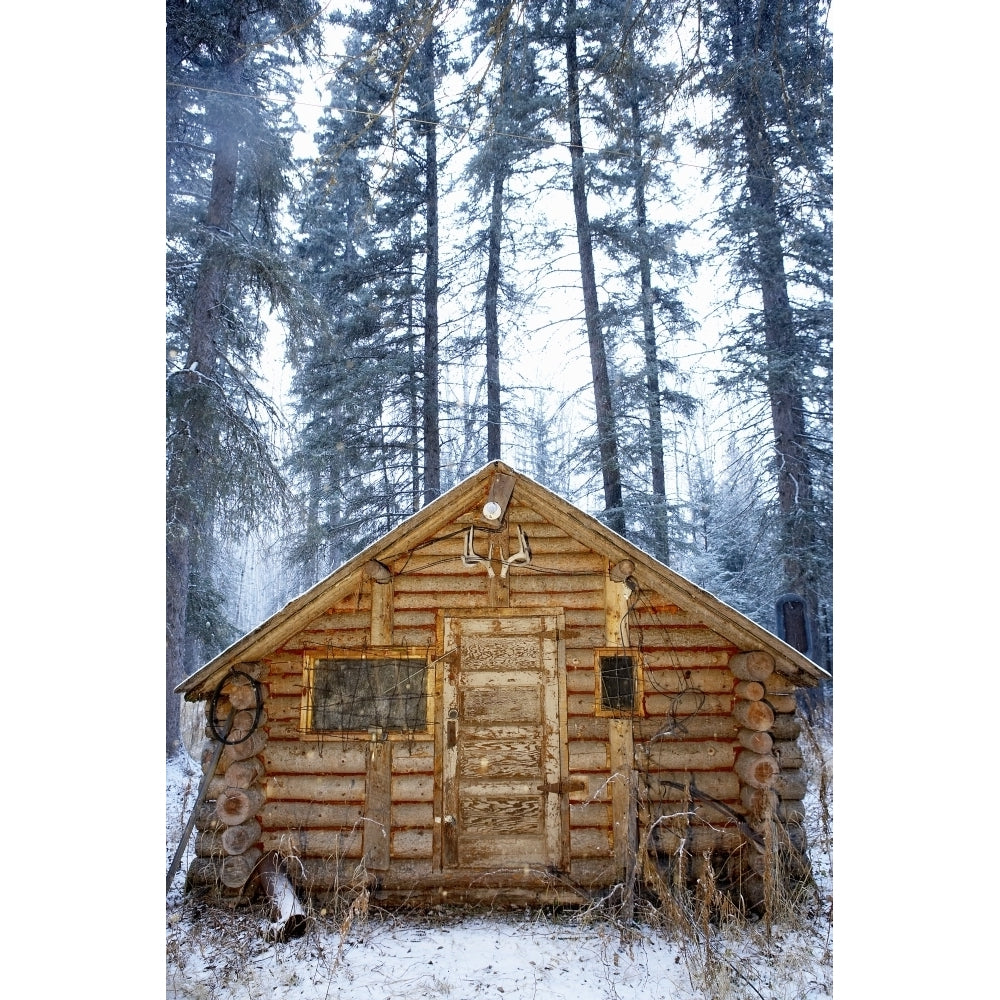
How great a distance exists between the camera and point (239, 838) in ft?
14.7

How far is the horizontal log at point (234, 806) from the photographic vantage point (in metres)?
4.47

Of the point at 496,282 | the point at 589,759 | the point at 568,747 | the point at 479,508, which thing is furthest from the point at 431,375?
the point at 589,759

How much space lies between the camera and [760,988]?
330 cm

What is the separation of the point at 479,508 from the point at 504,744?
1.83 meters

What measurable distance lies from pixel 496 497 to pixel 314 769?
2.50m

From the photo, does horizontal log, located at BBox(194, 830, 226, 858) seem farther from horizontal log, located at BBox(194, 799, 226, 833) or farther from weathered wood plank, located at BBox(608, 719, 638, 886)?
weathered wood plank, located at BBox(608, 719, 638, 886)

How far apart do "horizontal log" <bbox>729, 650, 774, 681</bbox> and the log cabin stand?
11mm

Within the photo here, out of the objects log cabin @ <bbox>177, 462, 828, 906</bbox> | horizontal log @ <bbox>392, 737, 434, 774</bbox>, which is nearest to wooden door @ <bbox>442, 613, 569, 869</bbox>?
log cabin @ <bbox>177, 462, 828, 906</bbox>

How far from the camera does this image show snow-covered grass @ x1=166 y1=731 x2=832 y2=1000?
3.35 meters
